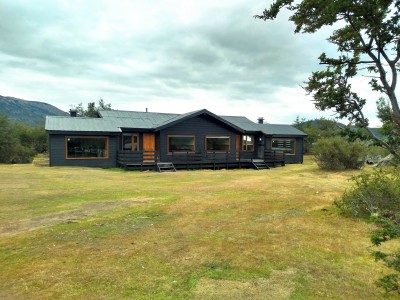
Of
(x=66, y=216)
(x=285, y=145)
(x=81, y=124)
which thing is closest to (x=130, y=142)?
(x=81, y=124)

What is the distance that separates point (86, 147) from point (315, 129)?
745 inches

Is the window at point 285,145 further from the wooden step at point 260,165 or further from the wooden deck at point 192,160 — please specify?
the wooden step at point 260,165

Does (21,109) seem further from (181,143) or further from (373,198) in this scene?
(373,198)

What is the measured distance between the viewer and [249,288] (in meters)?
3.55

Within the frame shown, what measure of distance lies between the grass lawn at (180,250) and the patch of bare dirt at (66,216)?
0.02 metres

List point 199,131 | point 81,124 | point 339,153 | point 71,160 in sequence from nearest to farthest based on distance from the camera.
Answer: point 339,153
point 71,160
point 81,124
point 199,131

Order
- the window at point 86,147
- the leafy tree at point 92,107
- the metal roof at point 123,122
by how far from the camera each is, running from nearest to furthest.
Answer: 1. the window at point 86,147
2. the metal roof at point 123,122
3. the leafy tree at point 92,107

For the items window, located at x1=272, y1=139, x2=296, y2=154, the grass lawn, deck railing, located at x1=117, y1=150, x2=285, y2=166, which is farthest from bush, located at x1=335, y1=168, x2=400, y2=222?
window, located at x1=272, y1=139, x2=296, y2=154

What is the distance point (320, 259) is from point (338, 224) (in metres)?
2.30

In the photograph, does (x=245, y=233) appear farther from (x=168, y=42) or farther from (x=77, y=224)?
(x=168, y=42)

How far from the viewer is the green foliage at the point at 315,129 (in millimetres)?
3756

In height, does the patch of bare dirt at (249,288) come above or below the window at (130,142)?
below

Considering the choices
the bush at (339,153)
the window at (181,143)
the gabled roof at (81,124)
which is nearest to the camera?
the bush at (339,153)

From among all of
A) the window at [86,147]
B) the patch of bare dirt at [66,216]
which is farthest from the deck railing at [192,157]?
the patch of bare dirt at [66,216]
